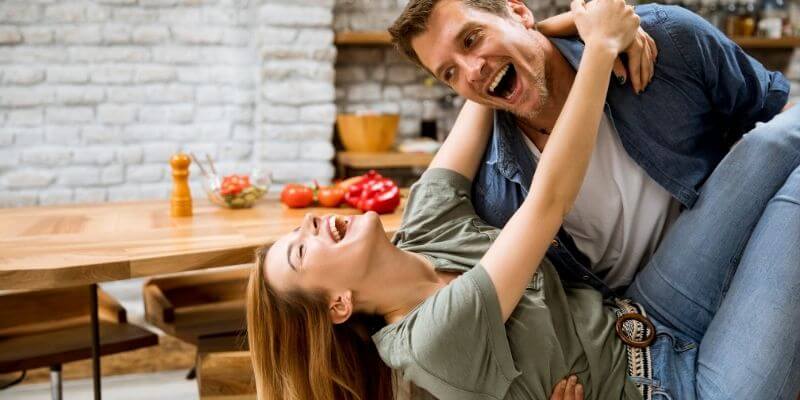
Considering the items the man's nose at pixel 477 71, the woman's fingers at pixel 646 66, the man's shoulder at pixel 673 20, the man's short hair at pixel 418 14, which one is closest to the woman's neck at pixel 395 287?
the man's nose at pixel 477 71

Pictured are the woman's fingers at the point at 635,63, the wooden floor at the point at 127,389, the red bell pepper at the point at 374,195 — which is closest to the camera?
the woman's fingers at the point at 635,63

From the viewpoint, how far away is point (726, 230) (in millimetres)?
1646

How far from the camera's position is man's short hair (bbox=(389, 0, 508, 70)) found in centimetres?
180

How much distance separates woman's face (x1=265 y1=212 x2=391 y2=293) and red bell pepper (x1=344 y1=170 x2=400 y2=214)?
37.2 inches

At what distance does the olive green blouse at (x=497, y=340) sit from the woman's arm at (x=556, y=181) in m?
0.04

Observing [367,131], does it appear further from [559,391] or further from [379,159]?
[559,391]

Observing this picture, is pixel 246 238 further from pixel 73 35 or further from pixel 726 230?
pixel 73 35

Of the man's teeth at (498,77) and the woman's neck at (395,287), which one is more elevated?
the man's teeth at (498,77)

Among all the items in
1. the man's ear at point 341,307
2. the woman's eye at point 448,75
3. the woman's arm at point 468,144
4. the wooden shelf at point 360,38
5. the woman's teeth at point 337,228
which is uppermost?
the woman's eye at point 448,75

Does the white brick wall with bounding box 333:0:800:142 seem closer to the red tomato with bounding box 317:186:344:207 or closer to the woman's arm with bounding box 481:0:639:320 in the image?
the red tomato with bounding box 317:186:344:207

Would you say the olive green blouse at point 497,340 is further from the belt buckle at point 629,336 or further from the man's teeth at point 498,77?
the man's teeth at point 498,77

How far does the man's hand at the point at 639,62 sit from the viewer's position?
1.69 meters

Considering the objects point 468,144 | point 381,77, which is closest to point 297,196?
point 468,144

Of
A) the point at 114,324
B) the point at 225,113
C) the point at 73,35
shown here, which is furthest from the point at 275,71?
the point at 114,324
